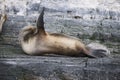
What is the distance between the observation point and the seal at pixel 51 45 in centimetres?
544

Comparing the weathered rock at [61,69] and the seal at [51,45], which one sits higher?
the seal at [51,45]

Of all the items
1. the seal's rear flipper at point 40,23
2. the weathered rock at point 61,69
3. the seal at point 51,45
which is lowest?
the weathered rock at point 61,69

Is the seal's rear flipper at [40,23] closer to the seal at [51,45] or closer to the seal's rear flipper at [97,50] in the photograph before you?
the seal at [51,45]

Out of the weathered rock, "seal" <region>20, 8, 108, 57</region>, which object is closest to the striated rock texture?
"seal" <region>20, 8, 108, 57</region>

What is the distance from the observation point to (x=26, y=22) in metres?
6.52

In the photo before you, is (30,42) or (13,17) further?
(13,17)

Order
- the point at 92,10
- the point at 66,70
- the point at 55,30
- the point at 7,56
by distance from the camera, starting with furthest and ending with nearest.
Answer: the point at 92,10 → the point at 55,30 → the point at 7,56 → the point at 66,70

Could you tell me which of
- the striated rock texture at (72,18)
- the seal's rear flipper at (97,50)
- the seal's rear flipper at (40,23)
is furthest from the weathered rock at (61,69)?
the striated rock texture at (72,18)

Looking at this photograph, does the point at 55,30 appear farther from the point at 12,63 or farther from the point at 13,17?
the point at 12,63

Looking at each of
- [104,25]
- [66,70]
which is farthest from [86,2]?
[66,70]

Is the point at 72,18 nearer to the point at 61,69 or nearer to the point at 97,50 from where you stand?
the point at 97,50

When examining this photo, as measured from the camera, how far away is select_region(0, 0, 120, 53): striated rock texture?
6217 millimetres

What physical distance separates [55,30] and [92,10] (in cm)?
86

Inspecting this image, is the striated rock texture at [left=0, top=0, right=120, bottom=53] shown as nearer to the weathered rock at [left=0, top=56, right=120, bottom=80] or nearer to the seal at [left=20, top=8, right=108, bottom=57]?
the seal at [left=20, top=8, right=108, bottom=57]
